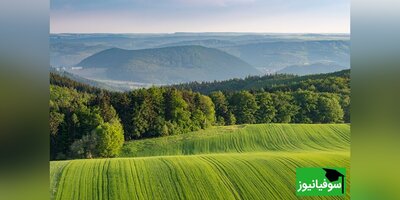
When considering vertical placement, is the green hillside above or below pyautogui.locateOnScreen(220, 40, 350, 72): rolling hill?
below

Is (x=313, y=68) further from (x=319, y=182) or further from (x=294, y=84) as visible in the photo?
(x=319, y=182)

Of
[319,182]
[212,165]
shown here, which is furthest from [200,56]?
[319,182]

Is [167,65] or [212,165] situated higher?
[167,65]

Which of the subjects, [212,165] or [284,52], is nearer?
[212,165]

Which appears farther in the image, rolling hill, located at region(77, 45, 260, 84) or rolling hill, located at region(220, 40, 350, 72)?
rolling hill, located at region(220, 40, 350, 72)

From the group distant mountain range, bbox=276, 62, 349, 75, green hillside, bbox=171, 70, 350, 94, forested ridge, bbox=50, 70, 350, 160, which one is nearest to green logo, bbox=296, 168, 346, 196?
forested ridge, bbox=50, 70, 350, 160

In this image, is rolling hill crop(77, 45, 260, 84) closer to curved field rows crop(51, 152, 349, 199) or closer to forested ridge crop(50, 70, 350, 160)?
forested ridge crop(50, 70, 350, 160)

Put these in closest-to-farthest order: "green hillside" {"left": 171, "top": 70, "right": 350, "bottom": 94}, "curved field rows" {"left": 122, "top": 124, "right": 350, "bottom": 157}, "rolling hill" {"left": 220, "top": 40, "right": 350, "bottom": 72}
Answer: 1. "curved field rows" {"left": 122, "top": 124, "right": 350, "bottom": 157}
2. "green hillside" {"left": 171, "top": 70, "right": 350, "bottom": 94}
3. "rolling hill" {"left": 220, "top": 40, "right": 350, "bottom": 72}
